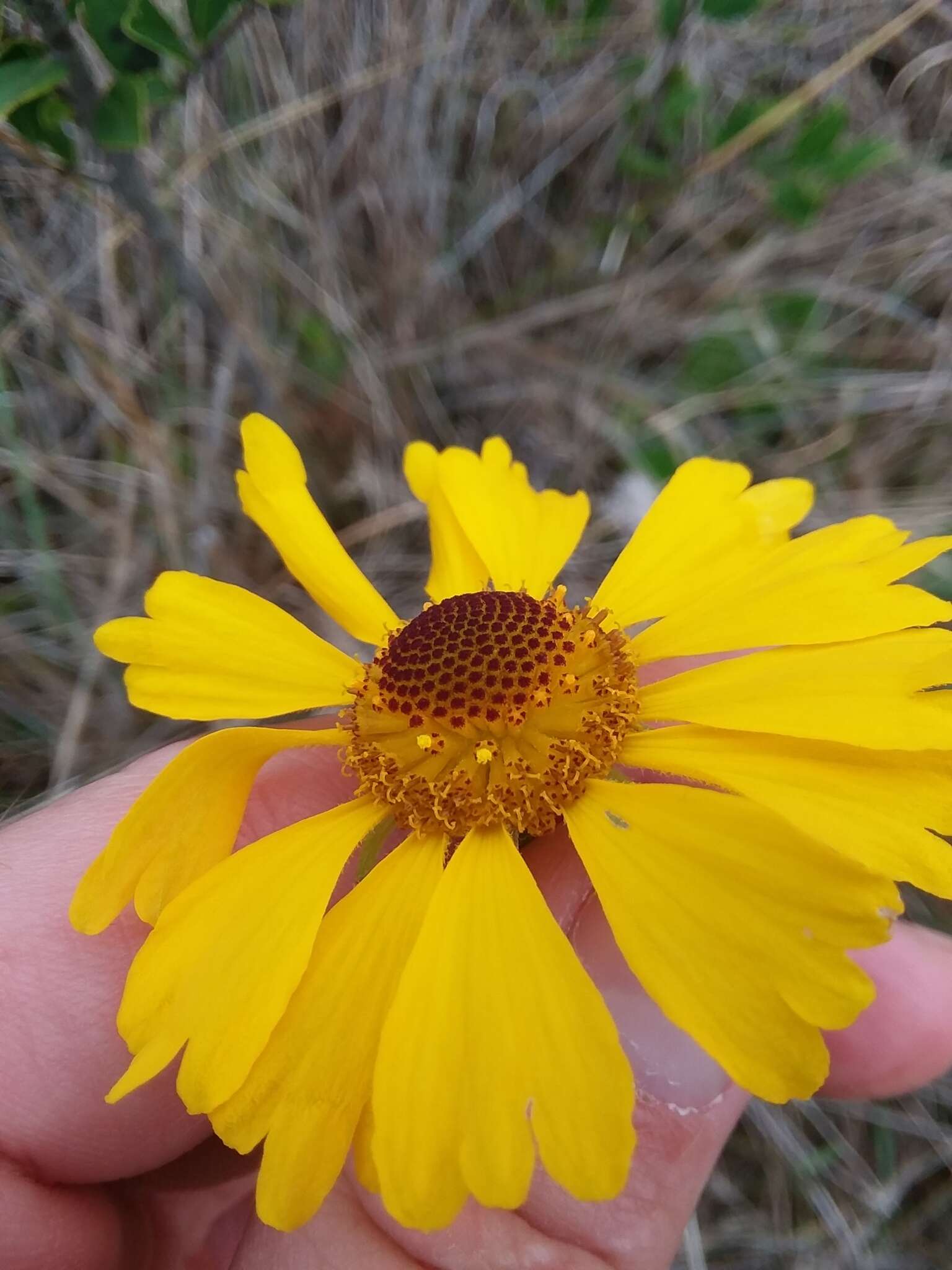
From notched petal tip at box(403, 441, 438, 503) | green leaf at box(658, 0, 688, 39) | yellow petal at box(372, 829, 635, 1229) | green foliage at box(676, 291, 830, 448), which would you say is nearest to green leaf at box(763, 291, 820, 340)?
green foliage at box(676, 291, 830, 448)

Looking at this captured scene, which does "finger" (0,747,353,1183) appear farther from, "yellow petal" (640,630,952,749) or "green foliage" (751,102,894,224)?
"green foliage" (751,102,894,224)

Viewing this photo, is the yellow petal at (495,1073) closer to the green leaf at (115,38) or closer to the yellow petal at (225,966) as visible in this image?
the yellow petal at (225,966)

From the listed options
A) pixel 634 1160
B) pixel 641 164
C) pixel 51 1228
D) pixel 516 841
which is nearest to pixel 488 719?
pixel 516 841

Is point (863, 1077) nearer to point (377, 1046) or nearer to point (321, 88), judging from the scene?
point (377, 1046)

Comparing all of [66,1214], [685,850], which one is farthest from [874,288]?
[66,1214]

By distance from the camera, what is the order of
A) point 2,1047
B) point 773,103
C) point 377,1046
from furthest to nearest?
point 773,103 < point 2,1047 < point 377,1046
